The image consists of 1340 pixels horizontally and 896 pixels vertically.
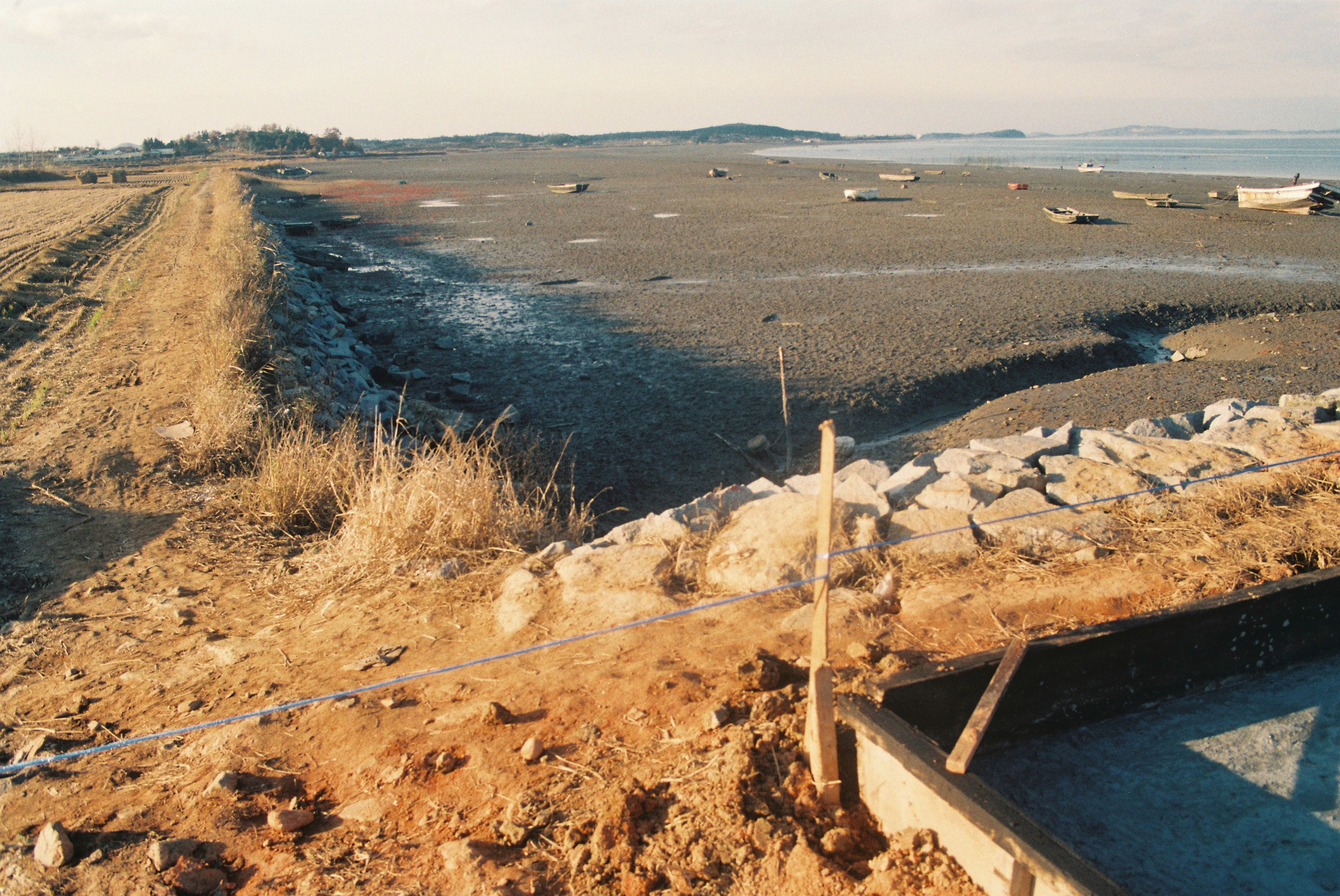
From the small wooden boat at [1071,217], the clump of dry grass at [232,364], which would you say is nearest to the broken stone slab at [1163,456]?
the clump of dry grass at [232,364]

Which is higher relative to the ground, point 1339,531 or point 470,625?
point 1339,531

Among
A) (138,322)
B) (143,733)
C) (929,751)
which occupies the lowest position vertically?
(143,733)

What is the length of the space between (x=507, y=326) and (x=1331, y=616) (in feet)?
34.0

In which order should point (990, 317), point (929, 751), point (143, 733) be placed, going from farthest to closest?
point (990, 317) → point (143, 733) → point (929, 751)

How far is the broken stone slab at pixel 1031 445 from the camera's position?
5.26 metres

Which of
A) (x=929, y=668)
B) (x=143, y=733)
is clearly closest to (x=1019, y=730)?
(x=929, y=668)

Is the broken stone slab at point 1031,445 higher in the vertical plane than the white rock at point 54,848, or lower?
higher

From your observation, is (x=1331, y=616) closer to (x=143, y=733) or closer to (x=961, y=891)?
(x=961, y=891)

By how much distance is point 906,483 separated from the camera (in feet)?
15.4

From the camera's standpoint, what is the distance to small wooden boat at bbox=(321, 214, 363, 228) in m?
24.9

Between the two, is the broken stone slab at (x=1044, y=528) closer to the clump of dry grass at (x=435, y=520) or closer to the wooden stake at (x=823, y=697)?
the wooden stake at (x=823, y=697)

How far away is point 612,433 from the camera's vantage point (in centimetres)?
805

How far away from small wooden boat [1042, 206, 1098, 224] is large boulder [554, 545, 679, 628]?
19.3 meters

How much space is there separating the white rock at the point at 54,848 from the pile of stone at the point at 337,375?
3410 millimetres
